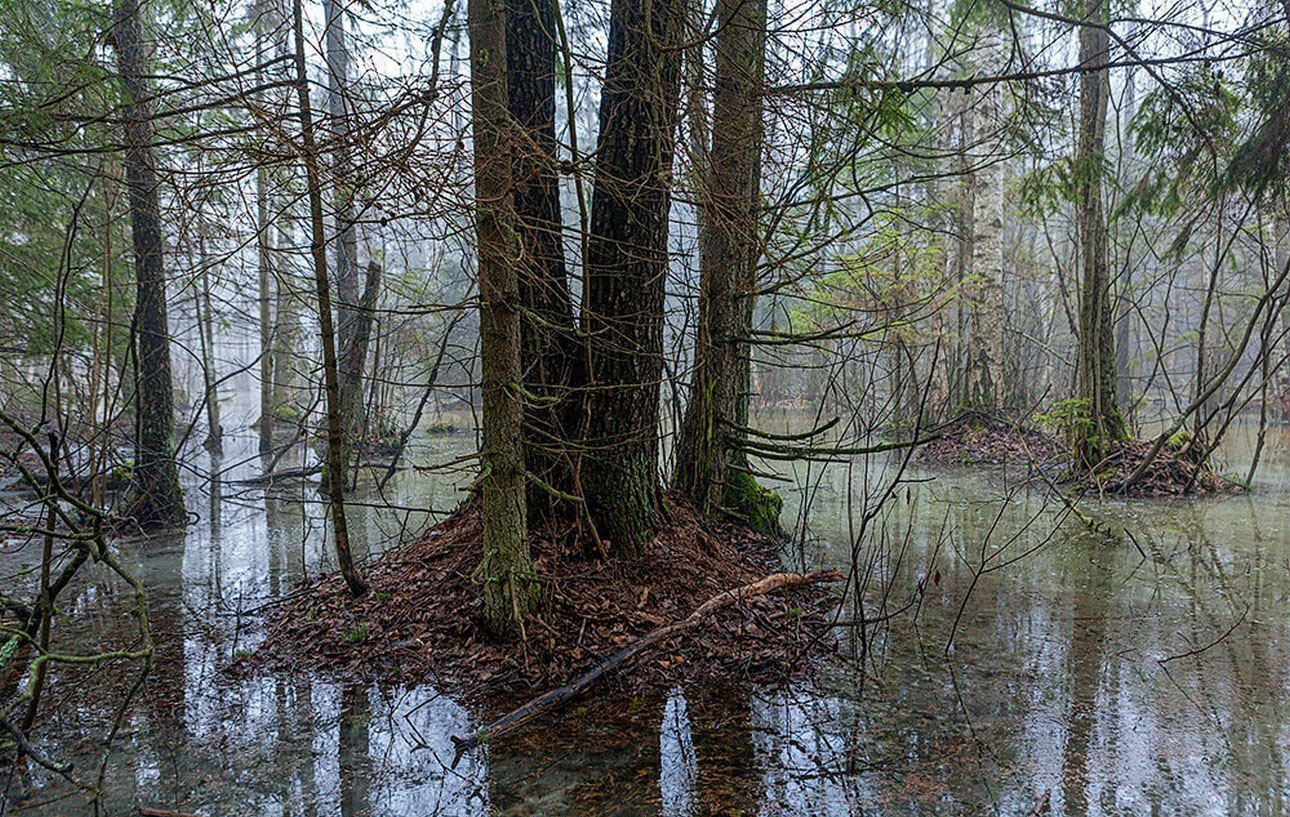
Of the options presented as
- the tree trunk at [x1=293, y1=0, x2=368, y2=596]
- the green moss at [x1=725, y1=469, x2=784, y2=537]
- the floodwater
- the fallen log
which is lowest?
the floodwater

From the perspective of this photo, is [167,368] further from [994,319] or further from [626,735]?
[994,319]

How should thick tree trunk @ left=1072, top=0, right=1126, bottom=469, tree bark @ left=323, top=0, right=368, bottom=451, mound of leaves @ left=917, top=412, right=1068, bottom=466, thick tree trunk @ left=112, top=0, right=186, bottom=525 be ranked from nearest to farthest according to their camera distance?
1. tree bark @ left=323, top=0, right=368, bottom=451
2. thick tree trunk @ left=112, top=0, right=186, bottom=525
3. thick tree trunk @ left=1072, top=0, right=1126, bottom=469
4. mound of leaves @ left=917, top=412, right=1068, bottom=466

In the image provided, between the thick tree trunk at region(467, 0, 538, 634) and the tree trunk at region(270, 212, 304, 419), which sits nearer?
the thick tree trunk at region(467, 0, 538, 634)

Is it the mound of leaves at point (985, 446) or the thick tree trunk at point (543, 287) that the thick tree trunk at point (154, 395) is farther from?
the mound of leaves at point (985, 446)

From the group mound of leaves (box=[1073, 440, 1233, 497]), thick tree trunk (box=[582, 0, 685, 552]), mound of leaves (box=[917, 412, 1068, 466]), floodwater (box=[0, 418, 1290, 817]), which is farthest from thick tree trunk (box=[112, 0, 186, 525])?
mound of leaves (box=[917, 412, 1068, 466])

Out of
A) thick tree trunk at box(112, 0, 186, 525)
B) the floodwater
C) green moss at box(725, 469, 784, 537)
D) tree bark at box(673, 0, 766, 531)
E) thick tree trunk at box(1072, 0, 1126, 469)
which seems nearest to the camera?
the floodwater

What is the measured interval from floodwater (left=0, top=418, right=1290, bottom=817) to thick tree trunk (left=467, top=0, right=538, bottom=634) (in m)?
0.67

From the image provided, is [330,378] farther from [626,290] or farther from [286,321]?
[286,321]

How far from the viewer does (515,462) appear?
3760mm

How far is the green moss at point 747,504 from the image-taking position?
6542mm

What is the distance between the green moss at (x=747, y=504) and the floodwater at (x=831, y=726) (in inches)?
50.9

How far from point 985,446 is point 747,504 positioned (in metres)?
7.83

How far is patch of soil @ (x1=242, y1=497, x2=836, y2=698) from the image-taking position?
3.76 m

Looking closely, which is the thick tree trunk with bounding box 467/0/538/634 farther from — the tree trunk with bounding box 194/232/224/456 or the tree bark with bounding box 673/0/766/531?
the tree bark with bounding box 673/0/766/531
